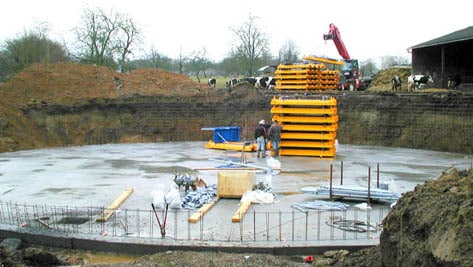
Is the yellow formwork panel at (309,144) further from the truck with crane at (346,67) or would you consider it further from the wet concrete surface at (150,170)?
the truck with crane at (346,67)

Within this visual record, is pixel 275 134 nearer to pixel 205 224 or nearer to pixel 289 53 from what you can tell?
pixel 205 224

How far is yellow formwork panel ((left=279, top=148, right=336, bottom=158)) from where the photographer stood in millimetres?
17453

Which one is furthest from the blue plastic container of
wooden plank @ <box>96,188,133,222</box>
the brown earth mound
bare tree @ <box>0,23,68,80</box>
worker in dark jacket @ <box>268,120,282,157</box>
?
bare tree @ <box>0,23,68,80</box>

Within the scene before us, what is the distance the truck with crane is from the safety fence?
2113 cm

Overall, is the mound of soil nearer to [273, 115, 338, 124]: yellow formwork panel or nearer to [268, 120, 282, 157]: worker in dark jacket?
[268, 120, 282, 157]: worker in dark jacket

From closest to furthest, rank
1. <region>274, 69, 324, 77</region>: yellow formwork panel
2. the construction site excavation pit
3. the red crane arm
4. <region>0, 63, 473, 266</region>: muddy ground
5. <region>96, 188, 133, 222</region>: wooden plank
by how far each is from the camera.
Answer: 1. <region>0, 63, 473, 266</region>: muddy ground
2. the construction site excavation pit
3. <region>96, 188, 133, 222</region>: wooden plank
4. <region>274, 69, 324, 77</region>: yellow formwork panel
5. the red crane arm

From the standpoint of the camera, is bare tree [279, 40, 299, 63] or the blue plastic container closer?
the blue plastic container

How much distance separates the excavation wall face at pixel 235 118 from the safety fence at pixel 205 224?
459 inches

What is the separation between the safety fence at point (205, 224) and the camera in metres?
8.34

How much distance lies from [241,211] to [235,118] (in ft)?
51.0

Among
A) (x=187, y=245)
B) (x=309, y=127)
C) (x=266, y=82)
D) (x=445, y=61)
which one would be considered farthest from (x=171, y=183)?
(x=445, y=61)

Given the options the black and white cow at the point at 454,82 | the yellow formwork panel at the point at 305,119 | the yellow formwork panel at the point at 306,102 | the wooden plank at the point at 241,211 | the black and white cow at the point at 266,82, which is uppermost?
the black and white cow at the point at 266,82

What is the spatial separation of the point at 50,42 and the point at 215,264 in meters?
36.8

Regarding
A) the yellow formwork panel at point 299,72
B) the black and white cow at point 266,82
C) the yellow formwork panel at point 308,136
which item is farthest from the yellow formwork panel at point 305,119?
the black and white cow at point 266,82
